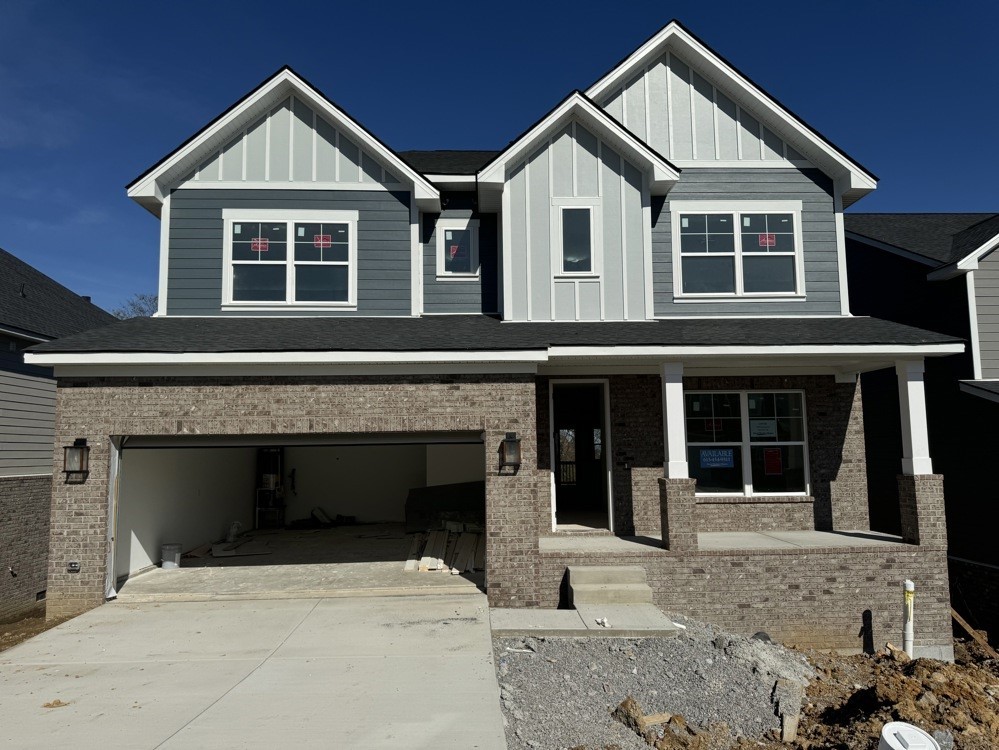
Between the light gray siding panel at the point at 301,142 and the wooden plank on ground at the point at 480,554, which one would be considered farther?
the light gray siding panel at the point at 301,142

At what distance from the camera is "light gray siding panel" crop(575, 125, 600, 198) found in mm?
11195

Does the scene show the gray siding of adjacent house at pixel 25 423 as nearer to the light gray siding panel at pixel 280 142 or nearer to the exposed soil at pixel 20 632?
the exposed soil at pixel 20 632

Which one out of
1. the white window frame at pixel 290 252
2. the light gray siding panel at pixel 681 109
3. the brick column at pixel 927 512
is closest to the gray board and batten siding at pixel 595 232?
the light gray siding panel at pixel 681 109

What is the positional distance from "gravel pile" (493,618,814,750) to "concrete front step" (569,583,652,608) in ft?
2.93

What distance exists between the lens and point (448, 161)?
42.2 feet

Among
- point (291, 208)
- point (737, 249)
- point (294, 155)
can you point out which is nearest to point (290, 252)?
point (291, 208)

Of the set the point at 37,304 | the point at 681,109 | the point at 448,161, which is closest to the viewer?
the point at 681,109

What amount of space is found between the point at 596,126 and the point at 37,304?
1197 centimetres

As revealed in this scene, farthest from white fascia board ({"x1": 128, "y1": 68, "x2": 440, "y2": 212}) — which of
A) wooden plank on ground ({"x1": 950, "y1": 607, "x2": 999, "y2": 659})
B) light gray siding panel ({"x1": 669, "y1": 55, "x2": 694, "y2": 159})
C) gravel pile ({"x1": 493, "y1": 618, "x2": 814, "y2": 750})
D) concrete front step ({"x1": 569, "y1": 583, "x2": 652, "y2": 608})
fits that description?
wooden plank on ground ({"x1": 950, "y1": 607, "x2": 999, "y2": 659})

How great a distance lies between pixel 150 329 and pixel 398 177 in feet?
15.1

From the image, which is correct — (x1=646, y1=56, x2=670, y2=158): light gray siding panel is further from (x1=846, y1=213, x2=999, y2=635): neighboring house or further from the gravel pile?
the gravel pile

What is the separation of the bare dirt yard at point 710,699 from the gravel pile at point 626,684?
0.04 ft

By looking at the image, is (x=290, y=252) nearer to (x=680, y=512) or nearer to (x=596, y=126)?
(x=596, y=126)

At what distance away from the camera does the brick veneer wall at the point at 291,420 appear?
27.9ft
